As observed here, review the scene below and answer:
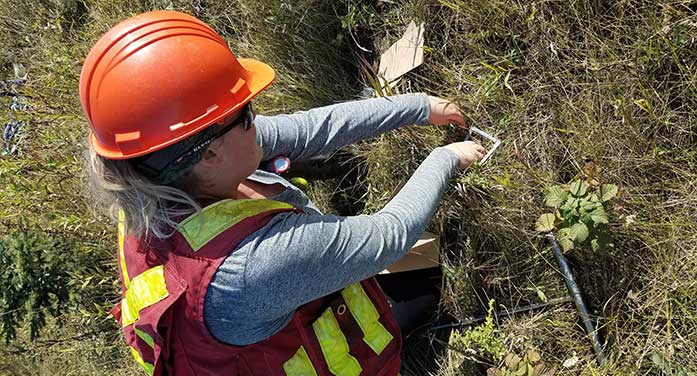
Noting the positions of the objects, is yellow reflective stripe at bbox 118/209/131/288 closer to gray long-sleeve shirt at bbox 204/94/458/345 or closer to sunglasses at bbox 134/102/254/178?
sunglasses at bbox 134/102/254/178

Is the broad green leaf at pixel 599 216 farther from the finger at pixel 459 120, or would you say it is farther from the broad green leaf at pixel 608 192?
the finger at pixel 459 120

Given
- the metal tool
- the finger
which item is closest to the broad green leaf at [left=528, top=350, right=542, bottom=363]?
the metal tool

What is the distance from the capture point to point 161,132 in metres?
1.29

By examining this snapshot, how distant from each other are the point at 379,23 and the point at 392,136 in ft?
1.49

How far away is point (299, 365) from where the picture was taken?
157cm

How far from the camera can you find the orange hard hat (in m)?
1.27

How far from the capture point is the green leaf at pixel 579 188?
1.83 m

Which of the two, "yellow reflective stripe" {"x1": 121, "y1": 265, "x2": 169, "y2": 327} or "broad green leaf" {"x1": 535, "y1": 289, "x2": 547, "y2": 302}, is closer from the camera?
"yellow reflective stripe" {"x1": 121, "y1": 265, "x2": 169, "y2": 327}

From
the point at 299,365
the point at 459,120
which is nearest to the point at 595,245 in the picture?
the point at 459,120

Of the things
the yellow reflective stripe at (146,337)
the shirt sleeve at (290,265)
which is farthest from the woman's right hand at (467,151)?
the yellow reflective stripe at (146,337)

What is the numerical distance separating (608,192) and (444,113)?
1.92 ft

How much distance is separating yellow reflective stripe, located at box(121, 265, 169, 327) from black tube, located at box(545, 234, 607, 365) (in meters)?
1.26

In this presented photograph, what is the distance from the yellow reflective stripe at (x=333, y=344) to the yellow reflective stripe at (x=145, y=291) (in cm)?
43

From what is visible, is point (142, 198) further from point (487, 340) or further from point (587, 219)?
point (487, 340)
